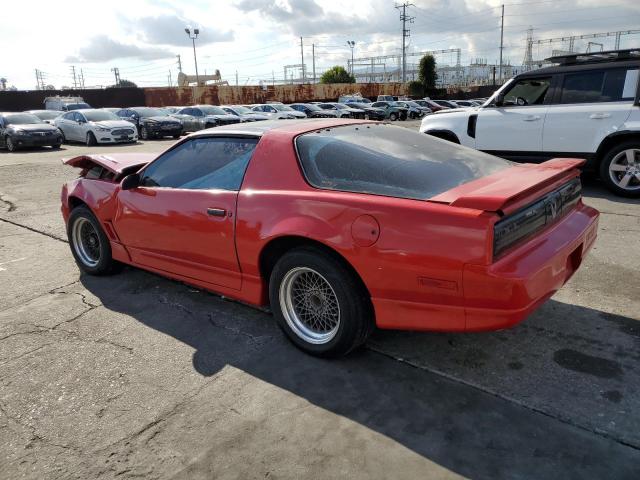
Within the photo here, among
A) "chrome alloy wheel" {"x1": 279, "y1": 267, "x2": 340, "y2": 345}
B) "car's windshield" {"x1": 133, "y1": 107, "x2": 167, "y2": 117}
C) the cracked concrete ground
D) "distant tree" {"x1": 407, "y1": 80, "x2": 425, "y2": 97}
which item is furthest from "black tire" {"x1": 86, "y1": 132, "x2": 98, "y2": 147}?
"distant tree" {"x1": 407, "y1": 80, "x2": 425, "y2": 97}

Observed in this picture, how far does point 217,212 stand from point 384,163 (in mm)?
1162

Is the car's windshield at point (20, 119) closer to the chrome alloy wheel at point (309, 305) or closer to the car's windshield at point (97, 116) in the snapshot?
the car's windshield at point (97, 116)

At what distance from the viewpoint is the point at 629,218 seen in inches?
244

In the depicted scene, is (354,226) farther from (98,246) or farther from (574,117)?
(574,117)

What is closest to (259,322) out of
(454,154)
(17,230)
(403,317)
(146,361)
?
(146,361)

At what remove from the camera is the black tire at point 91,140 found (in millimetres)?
19133

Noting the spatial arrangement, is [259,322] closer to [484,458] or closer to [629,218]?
[484,458]

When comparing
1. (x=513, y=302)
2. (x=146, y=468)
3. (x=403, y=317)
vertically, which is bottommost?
(x=146, y=468)

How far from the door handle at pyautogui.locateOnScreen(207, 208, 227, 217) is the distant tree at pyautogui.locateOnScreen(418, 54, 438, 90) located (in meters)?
57.7

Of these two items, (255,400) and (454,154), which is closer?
(255,400)

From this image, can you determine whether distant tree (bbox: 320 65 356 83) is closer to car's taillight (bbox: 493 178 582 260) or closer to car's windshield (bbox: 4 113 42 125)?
car's windshield (bbox: 4 113 42 125)

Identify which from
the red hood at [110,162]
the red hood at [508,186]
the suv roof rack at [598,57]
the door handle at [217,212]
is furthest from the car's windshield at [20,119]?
the red hood at [508,186]

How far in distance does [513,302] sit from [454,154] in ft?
4.74

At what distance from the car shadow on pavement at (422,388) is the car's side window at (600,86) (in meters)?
4.90
